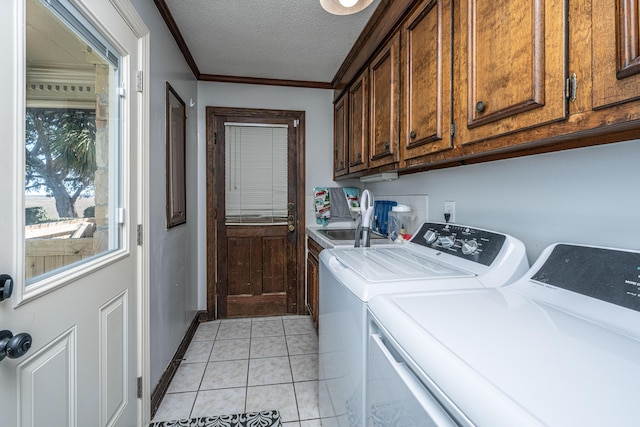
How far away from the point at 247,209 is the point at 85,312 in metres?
2.03

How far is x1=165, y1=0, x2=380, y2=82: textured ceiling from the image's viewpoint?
6.24 ft

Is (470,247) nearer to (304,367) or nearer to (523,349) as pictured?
(523,349)

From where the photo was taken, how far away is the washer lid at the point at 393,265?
109cm

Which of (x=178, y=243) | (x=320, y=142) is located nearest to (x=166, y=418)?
(x=178, y=243)

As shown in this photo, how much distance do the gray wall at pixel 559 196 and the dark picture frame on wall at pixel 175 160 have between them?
5.92 ft

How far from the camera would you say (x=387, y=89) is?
5.80 feet

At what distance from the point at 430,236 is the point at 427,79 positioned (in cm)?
74

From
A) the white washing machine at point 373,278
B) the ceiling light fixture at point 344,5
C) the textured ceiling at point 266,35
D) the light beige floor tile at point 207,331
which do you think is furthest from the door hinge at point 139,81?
the light beige floor tile at point 207,331

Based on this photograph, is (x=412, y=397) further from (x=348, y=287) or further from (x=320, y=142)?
(x=320, y=142)

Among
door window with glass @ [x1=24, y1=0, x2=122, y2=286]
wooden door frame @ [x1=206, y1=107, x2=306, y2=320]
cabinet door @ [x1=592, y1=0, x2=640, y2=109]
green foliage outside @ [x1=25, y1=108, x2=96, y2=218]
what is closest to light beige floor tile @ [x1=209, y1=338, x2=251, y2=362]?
wooden door frame @ [x1=206, y1=107, x2=306, y2=320]

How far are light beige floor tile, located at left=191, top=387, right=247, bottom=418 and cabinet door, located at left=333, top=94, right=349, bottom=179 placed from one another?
1856mm

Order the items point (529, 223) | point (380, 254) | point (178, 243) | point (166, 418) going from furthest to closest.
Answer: point (178, 243) < point (166, 418) < point (380, 254) < point (529, 223)

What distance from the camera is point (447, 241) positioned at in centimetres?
139

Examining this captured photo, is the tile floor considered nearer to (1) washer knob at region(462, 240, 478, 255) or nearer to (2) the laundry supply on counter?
(2) the laundry supply on counter
